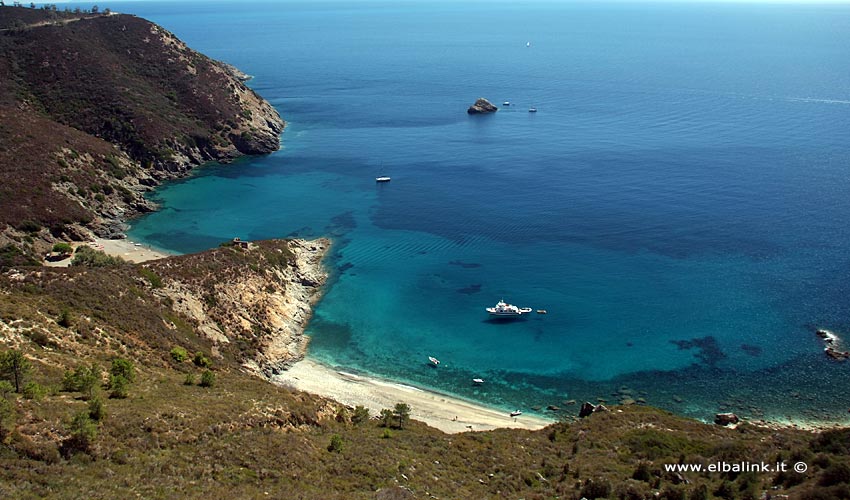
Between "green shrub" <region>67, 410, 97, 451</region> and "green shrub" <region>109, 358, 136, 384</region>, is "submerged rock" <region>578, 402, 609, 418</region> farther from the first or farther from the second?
"green shrub" <region>67, 410, 97, 451</region>

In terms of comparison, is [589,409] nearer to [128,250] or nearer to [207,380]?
[207,380]

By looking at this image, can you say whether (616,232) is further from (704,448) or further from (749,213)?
(704,448)

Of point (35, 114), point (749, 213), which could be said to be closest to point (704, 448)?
point (749, 213)

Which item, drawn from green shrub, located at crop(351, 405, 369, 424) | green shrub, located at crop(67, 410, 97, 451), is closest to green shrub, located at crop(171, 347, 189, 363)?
green shrub, located at crop(351, 405, 369, 424)

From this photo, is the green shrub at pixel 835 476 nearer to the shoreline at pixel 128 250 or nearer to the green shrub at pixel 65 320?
the green shrub at pixel 65 320

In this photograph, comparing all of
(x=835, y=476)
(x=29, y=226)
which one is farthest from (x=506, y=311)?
(x=29, y=226)

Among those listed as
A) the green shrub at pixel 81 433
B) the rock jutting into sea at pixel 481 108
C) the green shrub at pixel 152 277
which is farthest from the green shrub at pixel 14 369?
the rock jutting into sea at pixel 481 108
